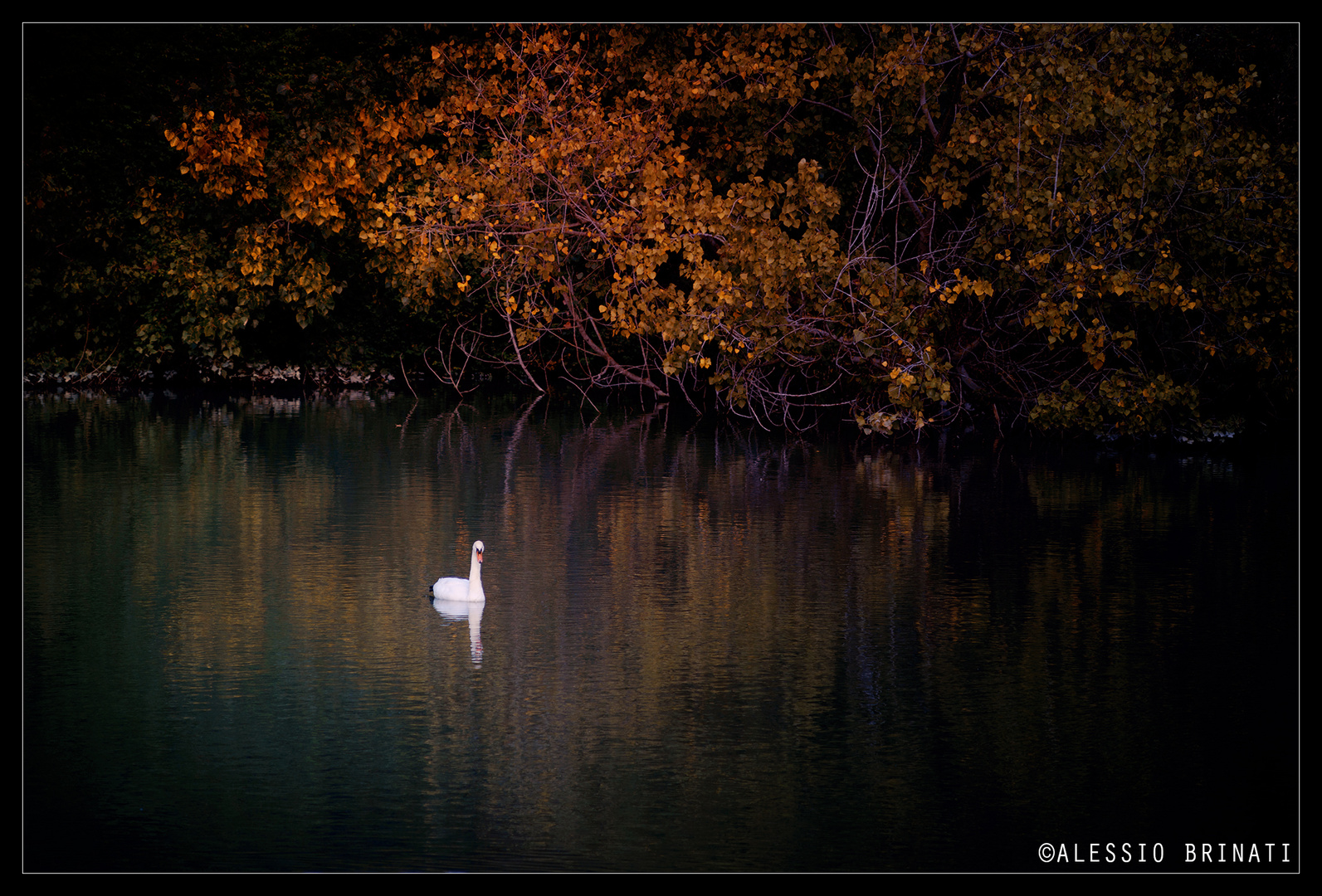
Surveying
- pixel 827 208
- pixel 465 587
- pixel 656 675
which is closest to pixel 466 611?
pixel 465 587

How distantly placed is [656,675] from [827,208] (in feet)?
38.8

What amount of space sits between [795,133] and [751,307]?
→ 3.35 metres

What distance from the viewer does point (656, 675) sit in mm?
9133

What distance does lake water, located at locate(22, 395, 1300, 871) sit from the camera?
682 cm

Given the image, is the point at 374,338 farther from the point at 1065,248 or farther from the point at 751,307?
the point at 1065,248

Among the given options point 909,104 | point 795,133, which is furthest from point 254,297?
point 909,104

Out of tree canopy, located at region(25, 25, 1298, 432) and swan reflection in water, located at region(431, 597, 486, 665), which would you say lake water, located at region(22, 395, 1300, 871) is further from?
tree canopy, located at region(25, 25, 1298, 432)

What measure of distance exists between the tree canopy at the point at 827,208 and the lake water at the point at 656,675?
11.3 feet

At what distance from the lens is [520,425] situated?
22.9 m

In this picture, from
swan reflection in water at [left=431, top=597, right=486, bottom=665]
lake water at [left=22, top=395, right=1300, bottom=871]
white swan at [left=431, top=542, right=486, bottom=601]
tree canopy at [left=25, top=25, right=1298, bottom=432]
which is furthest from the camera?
tree canopy at [left=25, top=25, right=1298, bottom=432]

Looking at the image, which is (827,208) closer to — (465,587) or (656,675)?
(465,587)

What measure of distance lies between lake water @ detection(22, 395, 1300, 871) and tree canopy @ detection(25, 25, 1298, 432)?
3.44m

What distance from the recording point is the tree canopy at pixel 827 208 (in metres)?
19.0

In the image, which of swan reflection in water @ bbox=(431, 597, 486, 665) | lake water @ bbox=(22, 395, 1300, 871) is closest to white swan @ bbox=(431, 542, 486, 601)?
swan reflection in water @ bbox=(431, 597, 486, 665)
